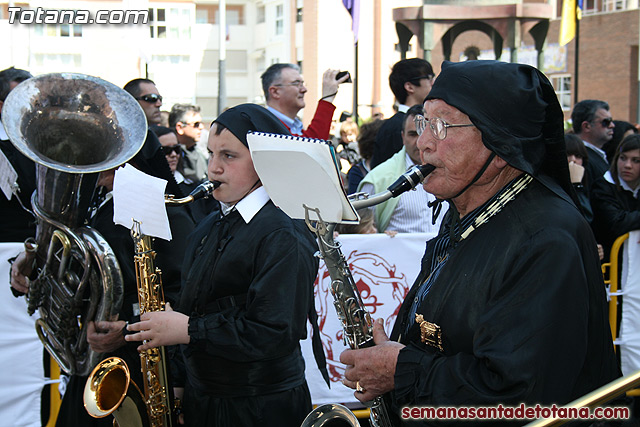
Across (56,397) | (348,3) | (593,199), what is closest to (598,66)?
(348,3)

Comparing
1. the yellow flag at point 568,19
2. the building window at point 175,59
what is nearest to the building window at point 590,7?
the yellow flag at point 568,19

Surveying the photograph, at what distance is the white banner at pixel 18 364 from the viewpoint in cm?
484

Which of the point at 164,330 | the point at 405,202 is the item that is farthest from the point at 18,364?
the point at 405,202

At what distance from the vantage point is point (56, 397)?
196 inches

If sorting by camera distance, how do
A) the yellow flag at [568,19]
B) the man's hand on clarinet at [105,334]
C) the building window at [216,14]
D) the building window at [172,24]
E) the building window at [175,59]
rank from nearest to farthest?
the man's hand on clarinet at [105,334], the yellow flag at [568,19], the building window at [172,24], the building window at [175,59], the building window at [216,14]

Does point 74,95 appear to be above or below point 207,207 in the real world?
above

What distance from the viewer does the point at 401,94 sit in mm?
6625

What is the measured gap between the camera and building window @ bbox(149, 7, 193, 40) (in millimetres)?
39103

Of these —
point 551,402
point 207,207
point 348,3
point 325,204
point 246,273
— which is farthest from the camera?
point 348,3

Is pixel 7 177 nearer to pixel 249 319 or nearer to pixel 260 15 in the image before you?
pixel 249 319

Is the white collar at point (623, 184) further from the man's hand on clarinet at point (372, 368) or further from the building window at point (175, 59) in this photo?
the building window at point (175, 59)

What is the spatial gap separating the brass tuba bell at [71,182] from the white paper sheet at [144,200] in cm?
32

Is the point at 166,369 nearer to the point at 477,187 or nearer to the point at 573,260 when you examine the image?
the point at 477,187

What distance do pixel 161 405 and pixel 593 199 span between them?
426cm
